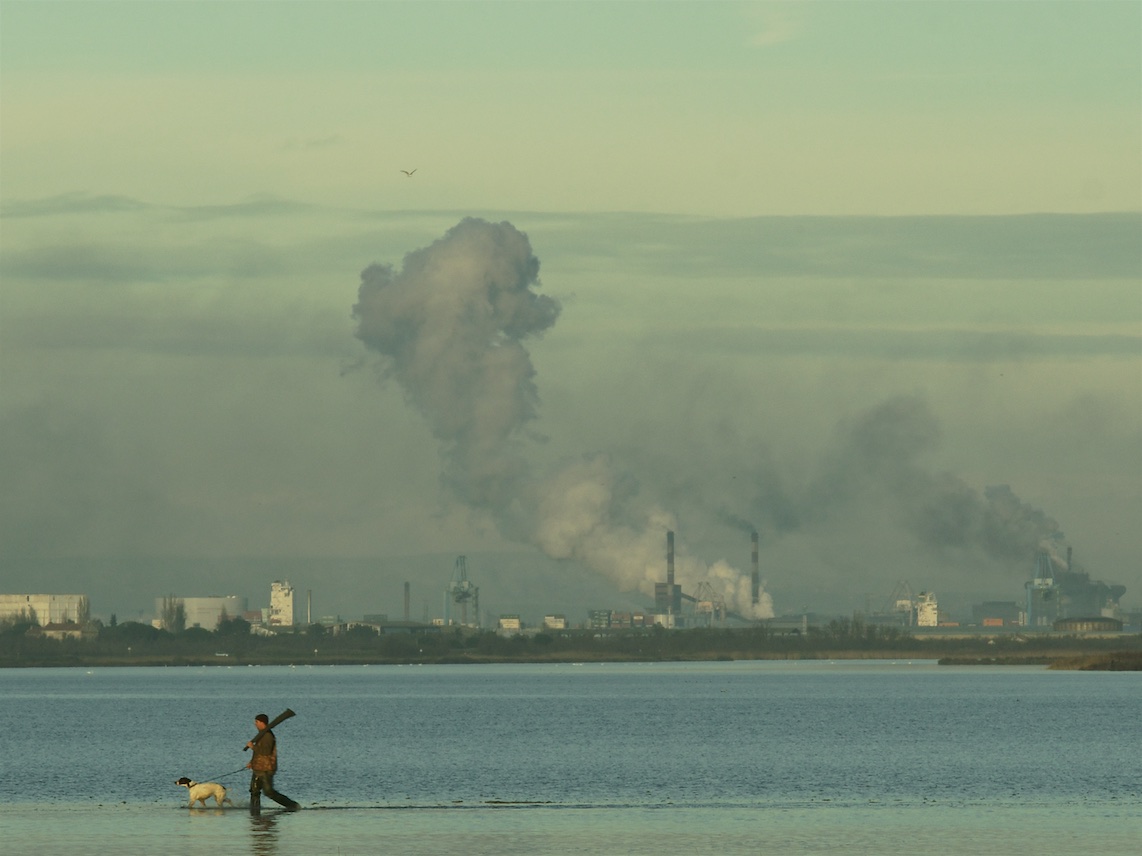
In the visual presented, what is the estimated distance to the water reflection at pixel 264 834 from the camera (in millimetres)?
45906

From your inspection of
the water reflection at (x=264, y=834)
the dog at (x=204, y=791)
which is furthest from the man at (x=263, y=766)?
the dog at (x=204, y=791)

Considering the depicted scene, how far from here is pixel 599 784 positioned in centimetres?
7262

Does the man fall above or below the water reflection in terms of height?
above

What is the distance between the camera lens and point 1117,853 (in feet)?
147

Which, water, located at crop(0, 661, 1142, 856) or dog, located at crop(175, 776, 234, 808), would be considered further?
dog, located at crop(175, 776, 234, 808)

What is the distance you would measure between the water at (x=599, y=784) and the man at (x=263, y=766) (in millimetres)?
576

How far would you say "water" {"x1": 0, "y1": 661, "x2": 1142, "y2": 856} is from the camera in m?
48.9

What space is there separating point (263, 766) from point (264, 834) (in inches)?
208

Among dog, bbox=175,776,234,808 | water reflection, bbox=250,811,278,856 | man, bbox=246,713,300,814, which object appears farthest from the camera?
dog, bbox=175,776,234,808

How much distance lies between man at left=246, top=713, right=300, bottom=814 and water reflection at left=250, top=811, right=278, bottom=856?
483 millimetres

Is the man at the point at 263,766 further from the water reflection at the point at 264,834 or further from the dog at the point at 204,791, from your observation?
the dog at the point at 204,791

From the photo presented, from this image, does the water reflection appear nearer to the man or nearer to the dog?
the man

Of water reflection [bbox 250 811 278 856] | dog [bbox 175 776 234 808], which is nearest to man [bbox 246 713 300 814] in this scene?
water reflection [bbox 250 811 278 856]

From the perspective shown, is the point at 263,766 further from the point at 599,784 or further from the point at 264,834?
the point at 599,784
